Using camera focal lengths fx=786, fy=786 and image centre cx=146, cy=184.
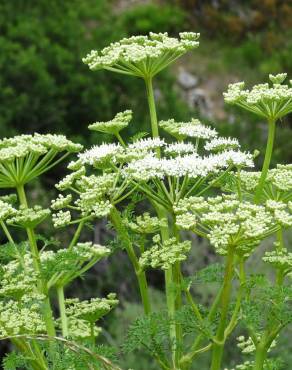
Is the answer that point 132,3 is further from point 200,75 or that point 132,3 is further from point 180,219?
point 180,219

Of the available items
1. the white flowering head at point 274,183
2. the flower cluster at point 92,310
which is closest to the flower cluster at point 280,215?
the white flowering head at point 274,183

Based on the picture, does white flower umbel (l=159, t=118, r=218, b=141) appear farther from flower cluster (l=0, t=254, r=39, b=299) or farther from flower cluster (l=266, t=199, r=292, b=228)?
flower cluster (l=0, t=254, r=39, b=299)

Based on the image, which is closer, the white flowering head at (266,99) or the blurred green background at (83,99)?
the white flowering head at (266,99)

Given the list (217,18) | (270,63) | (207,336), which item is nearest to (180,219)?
(207,336)

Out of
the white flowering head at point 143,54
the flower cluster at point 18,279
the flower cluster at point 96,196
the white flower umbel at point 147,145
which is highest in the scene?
the white flowering head at point 143,54

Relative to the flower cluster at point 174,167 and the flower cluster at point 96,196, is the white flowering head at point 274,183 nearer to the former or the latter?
the flower cluster at point 174,167

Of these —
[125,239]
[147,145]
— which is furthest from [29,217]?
[147,145]

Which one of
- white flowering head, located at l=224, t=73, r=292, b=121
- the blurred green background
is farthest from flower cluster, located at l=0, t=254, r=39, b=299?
the blurred green background
